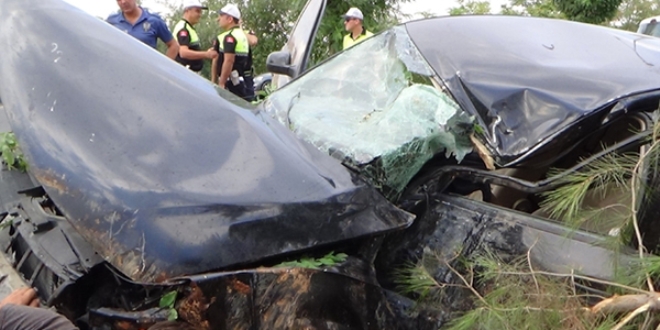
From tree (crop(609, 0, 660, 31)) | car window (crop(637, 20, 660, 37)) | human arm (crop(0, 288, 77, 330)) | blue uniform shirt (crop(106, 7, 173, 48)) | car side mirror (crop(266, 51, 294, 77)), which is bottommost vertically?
tree (crop(609, 0, 660, 31))

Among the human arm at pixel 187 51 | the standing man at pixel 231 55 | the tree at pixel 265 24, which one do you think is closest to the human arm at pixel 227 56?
the standing man at pixel 231 55

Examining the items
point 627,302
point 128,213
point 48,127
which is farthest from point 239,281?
point 627,302

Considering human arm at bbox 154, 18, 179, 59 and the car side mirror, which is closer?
the car side mirror

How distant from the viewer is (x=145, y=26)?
6031 millimetres

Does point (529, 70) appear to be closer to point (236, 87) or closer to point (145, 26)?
point (145, 26)

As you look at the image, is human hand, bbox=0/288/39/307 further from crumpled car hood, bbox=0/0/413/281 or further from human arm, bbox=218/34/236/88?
human arm, bbox=218/34/236/88

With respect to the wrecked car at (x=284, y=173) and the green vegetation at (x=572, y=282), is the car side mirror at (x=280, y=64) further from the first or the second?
the green vegetation at (x=572, y=282)

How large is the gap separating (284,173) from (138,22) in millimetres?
4437

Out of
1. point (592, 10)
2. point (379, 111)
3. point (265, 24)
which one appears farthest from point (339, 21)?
point (265, 24)

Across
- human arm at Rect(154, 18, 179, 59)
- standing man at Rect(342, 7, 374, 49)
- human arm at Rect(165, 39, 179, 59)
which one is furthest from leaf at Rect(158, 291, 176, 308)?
standing man at Rect(342, 7, 374, 49)

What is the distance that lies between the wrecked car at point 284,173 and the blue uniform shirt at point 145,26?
3.57 metres

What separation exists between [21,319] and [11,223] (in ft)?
1.69

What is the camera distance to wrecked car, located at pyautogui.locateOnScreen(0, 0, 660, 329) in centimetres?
182

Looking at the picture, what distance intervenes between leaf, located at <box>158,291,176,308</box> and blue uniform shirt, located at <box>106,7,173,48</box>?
445 cm
